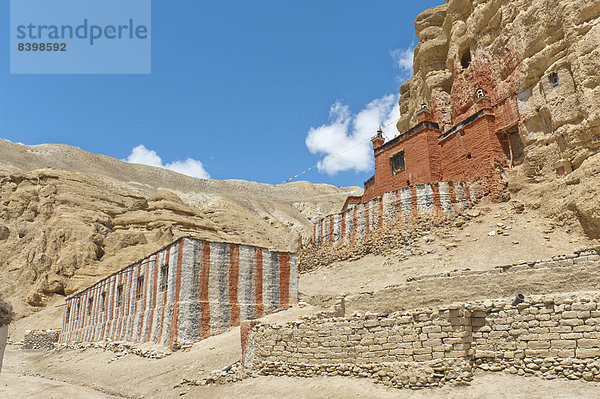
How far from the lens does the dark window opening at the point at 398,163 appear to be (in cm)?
3119

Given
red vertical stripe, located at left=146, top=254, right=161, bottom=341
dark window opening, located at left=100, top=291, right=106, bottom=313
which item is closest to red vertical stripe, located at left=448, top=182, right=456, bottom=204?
red vertical stripe, located at left=146, top=254, right=161, bottom=341

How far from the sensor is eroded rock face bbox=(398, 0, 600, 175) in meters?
21.6

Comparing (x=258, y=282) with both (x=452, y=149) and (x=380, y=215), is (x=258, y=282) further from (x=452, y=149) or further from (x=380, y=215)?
(x=452, y=149)

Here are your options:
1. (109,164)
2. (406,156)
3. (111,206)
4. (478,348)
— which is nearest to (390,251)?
(406,156)

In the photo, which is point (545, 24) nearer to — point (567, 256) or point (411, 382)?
point (567, 256)

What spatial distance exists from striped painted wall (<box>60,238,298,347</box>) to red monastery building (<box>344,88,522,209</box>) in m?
11.1

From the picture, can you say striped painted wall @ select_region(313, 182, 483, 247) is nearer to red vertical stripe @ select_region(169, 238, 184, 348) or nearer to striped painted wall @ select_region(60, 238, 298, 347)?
striped painted wall @ select_region(60, 238, 298, 347)

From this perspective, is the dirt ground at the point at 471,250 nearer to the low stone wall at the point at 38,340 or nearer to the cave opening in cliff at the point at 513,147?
the cave opening in cliff at the point at 513,147

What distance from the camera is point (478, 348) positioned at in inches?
378

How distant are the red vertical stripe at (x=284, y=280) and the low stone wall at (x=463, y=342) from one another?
35.9 feet

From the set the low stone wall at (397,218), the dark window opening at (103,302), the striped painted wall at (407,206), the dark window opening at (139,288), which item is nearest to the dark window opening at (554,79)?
the low stone wall at (397,218)

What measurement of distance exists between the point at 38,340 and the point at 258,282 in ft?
70.4

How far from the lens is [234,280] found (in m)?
22.2

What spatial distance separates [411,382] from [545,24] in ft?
74.3
